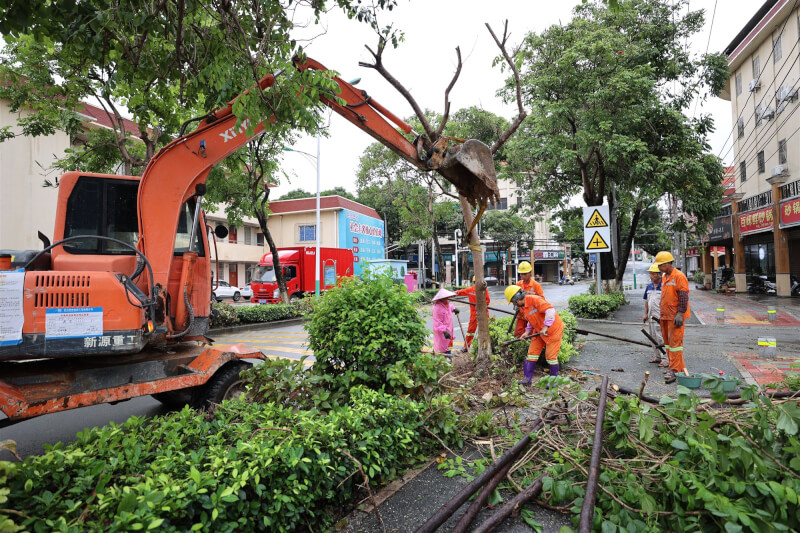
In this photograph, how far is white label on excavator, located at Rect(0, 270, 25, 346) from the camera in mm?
3270

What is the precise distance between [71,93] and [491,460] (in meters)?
11.0

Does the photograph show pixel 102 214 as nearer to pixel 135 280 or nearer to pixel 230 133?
pixel 135 280

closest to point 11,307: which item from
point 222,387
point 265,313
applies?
point 222,387

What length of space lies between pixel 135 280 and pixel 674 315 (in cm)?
686

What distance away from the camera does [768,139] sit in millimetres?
20016

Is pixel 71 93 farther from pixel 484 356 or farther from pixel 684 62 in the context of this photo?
pixel 684 62

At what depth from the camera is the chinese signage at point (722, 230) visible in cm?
2309

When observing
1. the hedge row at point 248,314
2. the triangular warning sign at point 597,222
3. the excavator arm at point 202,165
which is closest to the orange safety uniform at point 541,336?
the excavator arm at point 202,165

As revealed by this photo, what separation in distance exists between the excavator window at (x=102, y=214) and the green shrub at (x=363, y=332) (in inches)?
85.9

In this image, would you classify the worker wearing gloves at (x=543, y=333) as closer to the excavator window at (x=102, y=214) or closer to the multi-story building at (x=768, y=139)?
the excavator window at (x=102, y=214)

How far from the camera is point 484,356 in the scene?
20.0 feet

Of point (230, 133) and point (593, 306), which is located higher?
point (230, 133)

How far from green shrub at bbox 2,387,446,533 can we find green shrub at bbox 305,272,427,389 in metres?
0.57

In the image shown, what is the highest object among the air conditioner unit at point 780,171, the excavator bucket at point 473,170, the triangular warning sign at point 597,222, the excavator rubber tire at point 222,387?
the air conditioner unit at point 780,171
